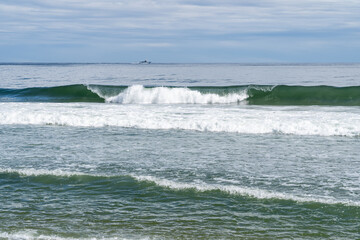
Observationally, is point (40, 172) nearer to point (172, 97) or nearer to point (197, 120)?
point (197, 120)

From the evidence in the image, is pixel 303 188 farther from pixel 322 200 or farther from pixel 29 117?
pixel 29 117

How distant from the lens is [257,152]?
10.9 m

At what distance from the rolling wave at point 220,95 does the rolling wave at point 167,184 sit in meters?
19.3

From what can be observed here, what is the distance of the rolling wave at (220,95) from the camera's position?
88.7ft

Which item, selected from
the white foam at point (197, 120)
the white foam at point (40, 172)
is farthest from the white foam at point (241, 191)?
the white foam at point (197, 120)

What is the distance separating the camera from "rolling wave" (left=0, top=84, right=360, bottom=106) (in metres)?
27.0

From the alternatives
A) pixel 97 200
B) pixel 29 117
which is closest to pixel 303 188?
pixel 97 200

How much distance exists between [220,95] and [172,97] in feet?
10.1

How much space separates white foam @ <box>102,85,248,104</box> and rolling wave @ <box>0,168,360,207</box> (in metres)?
19.6

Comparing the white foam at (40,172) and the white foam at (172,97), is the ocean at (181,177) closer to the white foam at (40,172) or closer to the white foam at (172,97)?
the white foam at (40,172)

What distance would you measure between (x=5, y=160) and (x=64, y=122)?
7.00 meters

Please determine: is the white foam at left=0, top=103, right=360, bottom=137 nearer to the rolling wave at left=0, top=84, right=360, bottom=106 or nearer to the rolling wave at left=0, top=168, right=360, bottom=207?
the rolling wave at left=0, top=168, right=360, bottom=207

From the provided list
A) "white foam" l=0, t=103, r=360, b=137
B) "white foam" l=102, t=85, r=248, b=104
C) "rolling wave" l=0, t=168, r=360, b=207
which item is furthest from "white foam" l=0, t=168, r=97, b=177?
"white foam" l=102, t=85, r=248, b=104

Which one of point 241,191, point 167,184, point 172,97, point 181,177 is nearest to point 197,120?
point 181,177
